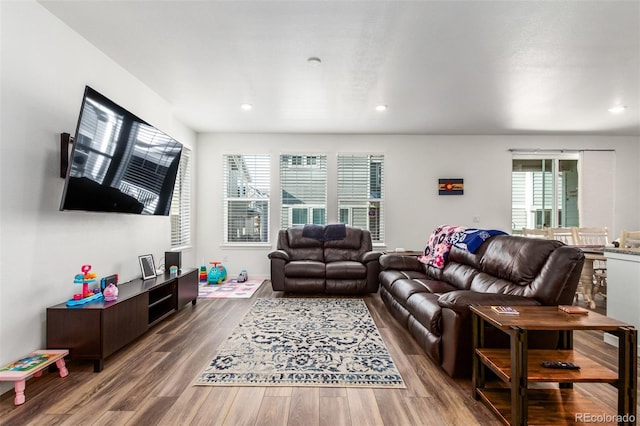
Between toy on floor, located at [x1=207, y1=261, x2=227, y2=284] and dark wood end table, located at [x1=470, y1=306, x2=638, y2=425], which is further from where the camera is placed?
toy on floor, located at [x1=207, y1=261, x2=227, y2=284]

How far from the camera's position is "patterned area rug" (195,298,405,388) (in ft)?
6.93

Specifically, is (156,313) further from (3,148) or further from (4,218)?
(3,148)

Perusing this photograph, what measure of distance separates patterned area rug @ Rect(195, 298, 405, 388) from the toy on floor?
1719mm

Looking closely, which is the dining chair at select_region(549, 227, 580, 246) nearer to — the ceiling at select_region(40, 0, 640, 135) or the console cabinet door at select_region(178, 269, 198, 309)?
the ceiling at select_region(40, 0, 640, 135)

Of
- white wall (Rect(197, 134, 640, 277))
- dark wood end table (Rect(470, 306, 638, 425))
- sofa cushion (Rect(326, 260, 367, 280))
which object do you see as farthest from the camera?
white wall (Rect(197, 134, 640, 277))

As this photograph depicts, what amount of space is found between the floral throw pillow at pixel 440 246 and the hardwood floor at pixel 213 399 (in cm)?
130

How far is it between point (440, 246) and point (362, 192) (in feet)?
7.51

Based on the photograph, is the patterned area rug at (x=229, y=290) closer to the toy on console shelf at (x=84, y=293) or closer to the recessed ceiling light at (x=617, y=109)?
the toy on console shelf at (x=84, y=293)

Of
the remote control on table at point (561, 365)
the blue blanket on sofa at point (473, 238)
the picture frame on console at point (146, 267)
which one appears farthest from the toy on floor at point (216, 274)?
the remote control on table at point (561, 365)

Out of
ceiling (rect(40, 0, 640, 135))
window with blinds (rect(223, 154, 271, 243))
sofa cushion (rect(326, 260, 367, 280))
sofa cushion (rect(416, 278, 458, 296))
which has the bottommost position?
sofa cushion (rect(326, 260, 367, 280))

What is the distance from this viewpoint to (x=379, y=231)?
568cm

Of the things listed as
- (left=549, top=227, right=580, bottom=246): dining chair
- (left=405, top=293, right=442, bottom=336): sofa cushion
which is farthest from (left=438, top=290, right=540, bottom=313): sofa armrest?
(left=549, top=227, right=580, bottom=246): dining chair

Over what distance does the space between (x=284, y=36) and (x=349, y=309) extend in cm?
301

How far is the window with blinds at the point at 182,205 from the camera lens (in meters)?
4.75
